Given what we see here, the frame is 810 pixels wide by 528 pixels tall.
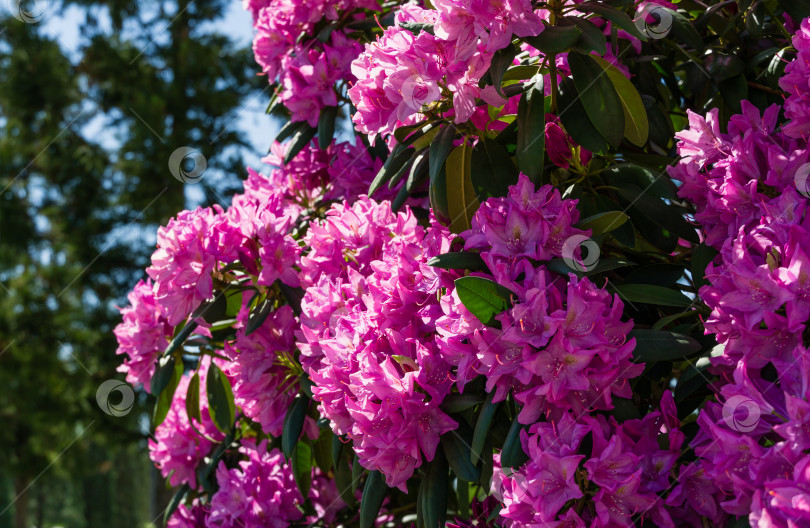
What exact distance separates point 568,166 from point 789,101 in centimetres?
37

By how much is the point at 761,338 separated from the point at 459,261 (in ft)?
1.47

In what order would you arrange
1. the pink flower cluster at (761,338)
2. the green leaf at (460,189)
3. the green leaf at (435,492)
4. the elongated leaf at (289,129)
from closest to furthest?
the pink flower cluster at (761,338), the green leaf at (435,492), the green leaf at (460,189), the elongated leaf at (289,129)

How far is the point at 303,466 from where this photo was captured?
179 cm

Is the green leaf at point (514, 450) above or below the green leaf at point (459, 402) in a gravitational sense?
below

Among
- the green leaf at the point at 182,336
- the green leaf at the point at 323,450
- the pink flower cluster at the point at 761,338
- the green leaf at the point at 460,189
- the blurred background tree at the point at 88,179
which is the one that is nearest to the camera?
the pink flower cluster at the point at 761,338

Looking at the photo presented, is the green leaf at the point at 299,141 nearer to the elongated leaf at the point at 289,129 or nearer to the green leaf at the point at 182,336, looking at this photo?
the elongated leaf at the point at 289,129

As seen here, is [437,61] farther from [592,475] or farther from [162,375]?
[162,375]

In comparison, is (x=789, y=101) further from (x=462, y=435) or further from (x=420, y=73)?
(x=462, y=435)

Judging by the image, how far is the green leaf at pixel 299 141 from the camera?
197 centimetres

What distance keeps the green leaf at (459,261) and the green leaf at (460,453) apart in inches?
11.2

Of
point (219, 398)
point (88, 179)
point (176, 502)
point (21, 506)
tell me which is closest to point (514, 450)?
point (219, 398)

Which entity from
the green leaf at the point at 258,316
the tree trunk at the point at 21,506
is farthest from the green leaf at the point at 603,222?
the tree trunk at the point at 21,506

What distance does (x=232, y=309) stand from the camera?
1.83 meters

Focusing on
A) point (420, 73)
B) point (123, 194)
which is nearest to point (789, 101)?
point (420, 73)
